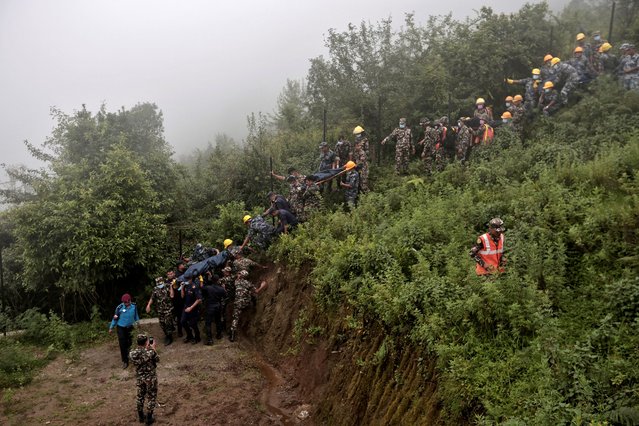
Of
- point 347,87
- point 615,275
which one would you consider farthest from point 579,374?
point 347,87

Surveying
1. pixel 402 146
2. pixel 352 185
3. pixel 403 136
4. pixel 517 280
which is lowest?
pixel 517 280

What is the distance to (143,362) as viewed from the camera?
938 centimetres

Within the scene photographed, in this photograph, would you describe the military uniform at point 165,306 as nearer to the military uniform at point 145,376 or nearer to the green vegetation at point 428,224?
the green vegetation at point 428,224

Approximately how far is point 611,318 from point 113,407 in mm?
9583

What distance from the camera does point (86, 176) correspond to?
57.0 ft

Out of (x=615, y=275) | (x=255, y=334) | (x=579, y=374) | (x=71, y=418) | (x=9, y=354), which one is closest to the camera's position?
(x=579, y=374)

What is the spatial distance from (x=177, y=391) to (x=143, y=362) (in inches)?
67.3

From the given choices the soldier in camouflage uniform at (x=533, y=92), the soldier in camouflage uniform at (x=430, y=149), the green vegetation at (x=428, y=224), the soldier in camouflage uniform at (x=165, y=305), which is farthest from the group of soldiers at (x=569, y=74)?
the soldier in camouflage uniform at (x=165, y=305)

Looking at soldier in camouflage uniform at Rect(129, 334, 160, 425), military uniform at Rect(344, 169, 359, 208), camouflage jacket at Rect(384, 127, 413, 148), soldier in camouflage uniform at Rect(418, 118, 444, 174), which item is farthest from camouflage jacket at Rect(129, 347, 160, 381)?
camouflage jacket at Rect(384, 127, 413, 148)

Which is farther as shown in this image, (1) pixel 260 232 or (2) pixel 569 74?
(2) pixel 569 74

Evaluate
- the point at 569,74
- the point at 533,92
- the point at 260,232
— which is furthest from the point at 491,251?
the point at 569,74

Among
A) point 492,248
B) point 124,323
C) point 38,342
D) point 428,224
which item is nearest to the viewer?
point 492,248

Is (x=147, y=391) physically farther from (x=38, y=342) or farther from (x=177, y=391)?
(x=38, y=342)

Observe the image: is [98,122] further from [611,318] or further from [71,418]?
[611,318]
